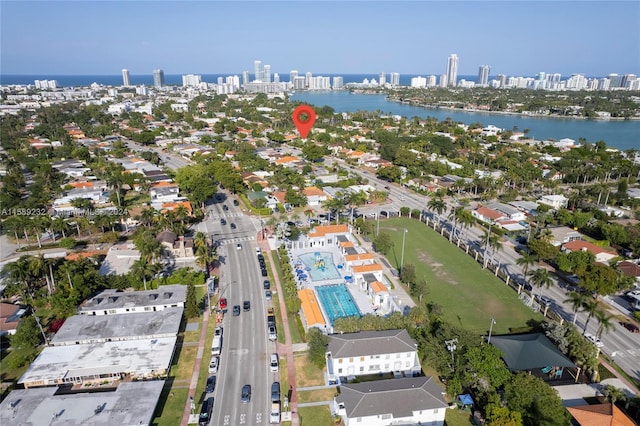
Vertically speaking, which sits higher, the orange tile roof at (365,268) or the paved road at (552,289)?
the orange tile roof at (365,268)

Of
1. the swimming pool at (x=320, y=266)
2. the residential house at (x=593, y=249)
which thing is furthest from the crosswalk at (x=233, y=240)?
the residential house at (x=593, y=249)

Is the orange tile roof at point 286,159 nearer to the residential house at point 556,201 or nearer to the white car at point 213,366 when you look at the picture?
the residential house at point 556,201

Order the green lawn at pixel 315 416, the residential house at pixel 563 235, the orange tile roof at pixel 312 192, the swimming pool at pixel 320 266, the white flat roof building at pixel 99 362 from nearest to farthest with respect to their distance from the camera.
→ the green lawn at pixel 315 416, the white flat roof building at pixel 99 362, the swimming pool at pixel 320 266, the residential house at pixel 563 235, the orange tile roof at pixel 312 192

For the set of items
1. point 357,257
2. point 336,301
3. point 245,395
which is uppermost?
point 357,257

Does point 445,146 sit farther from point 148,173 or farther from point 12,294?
point 12,294

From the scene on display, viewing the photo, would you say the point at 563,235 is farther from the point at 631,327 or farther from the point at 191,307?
the point at 191,307

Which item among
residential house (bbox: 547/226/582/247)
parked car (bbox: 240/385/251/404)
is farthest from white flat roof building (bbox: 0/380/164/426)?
residential house (bbox: 547/226/582/247)

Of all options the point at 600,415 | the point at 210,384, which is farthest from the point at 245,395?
the point at 600,415

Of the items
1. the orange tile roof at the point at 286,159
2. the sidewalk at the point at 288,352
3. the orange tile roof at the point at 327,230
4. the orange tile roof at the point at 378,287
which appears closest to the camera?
the sidewalk at the point at 288,352
